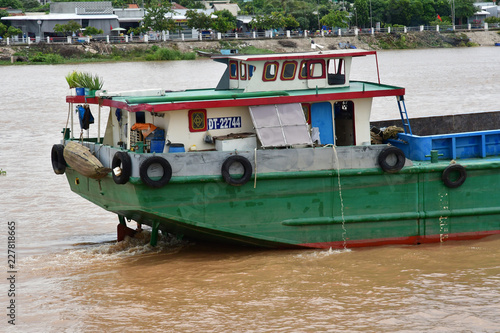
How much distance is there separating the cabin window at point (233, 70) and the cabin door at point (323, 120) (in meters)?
1.70

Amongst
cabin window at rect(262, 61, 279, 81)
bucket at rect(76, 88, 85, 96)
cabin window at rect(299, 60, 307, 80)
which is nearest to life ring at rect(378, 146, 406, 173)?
cabin window at rect(299, 60, 307, 80)

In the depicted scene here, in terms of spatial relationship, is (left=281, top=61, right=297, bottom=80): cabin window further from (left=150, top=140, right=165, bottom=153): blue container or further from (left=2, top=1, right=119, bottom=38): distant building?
(left=2, top=1, right=119, bottom=38): distant building

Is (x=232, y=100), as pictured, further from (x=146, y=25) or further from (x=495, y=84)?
(x=146, y=25)

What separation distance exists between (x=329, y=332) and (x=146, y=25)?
70999mm

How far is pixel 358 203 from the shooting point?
38.3 ft

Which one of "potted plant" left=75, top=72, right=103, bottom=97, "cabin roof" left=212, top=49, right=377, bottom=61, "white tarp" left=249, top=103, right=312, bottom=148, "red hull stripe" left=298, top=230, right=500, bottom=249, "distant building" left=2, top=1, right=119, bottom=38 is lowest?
"red hull stripe" left=298, top=230, right=500, bottom=249

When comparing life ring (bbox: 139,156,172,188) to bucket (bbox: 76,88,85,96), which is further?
bucket (bbox: 76,88,85,96)

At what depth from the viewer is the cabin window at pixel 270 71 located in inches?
487

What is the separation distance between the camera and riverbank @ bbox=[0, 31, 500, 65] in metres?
65.6

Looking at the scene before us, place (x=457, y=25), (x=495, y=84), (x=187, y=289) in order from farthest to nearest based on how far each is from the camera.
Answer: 1. (x=457, y=25)
2. (x=495, y=84)
3. (x=187, y=289)

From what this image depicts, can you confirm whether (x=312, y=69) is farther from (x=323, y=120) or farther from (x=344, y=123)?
(x=344, y=123)

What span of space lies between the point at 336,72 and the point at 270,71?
1.22 m

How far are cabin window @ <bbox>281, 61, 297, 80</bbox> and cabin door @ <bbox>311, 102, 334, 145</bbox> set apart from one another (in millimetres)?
708

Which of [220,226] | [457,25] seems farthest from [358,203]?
→ [457,25]
